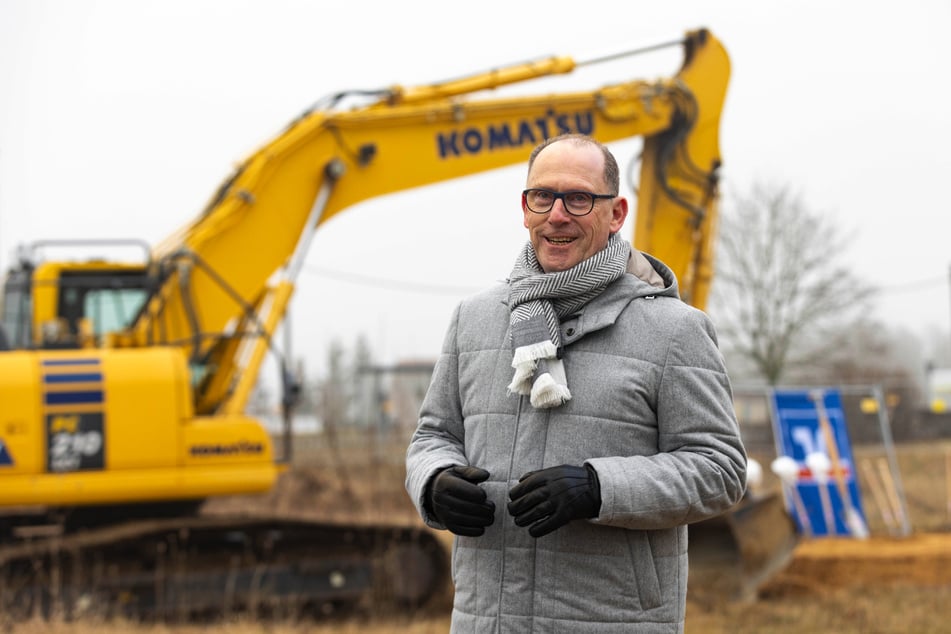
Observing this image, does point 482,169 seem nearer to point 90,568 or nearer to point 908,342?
point 90,568

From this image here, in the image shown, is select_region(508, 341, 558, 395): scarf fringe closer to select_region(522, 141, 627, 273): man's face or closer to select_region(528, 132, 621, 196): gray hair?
select_region(522, 141, 627, 273): man's face

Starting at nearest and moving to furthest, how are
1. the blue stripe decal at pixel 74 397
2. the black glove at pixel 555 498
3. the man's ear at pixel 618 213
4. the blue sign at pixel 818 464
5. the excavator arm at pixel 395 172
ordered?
1. the black glove at pixel 555 498
2. the man's ear at pixel 618 213
3. the blue stripe decal at pixel 74 397
4. the excavator arm at pixel 395 172
5. the blue sign at pixel 818 464

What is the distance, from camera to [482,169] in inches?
397

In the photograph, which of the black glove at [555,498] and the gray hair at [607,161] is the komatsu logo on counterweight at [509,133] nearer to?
the gray hair at [607,161]

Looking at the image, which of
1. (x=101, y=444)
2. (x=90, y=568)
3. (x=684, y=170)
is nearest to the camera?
(x=101, y=444)

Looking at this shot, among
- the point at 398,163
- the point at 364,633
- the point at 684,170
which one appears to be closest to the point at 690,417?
the point at 364,633

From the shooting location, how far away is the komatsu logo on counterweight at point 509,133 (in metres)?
9.97

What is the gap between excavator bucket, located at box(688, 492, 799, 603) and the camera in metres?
9.15

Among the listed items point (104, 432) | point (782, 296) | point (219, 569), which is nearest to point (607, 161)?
point (104, 432)

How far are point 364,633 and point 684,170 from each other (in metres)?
4.70

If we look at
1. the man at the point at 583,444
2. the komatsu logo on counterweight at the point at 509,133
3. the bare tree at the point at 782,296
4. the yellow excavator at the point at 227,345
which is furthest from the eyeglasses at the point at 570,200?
the bare tree at the point at 782,296

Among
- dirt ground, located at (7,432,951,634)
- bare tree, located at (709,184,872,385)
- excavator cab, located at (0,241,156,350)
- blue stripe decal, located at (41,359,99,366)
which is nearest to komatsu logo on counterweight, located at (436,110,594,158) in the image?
excavator cab, located at (0,241,156,350)

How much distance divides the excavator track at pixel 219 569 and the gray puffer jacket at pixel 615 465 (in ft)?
20.6

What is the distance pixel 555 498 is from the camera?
2398mm
